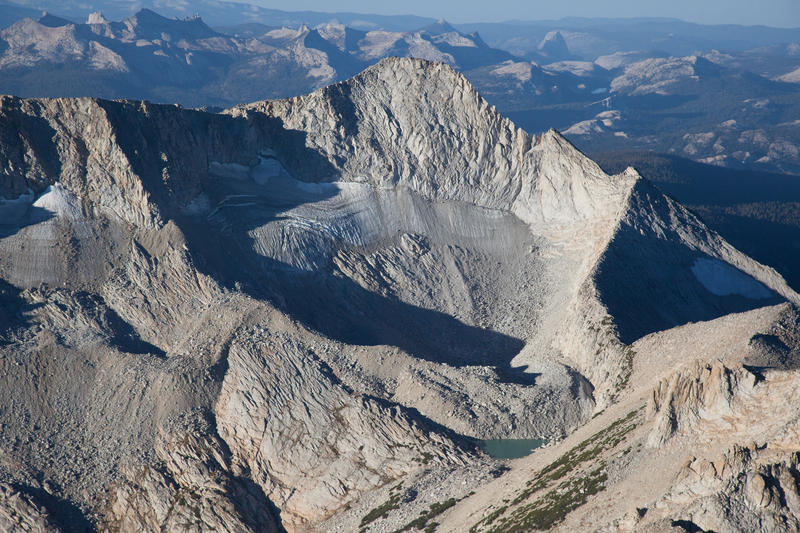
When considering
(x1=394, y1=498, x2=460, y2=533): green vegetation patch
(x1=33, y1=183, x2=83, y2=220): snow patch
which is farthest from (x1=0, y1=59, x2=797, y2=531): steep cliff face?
(x1=394, y1=498, x2=460, y2=533): green vegetation patch

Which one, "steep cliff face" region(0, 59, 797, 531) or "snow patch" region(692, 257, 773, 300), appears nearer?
"steep cliff face" region(0, 59, 797, 531)

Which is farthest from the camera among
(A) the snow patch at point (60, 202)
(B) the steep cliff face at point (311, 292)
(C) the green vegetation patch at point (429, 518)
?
(A) the snow patch at point (60, 202)

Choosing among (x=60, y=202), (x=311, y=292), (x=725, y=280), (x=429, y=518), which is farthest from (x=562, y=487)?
(x=60, y=202)

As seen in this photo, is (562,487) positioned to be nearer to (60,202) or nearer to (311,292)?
(311,292)

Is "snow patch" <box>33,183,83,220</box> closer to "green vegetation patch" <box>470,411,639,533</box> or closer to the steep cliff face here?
the steep cliff face

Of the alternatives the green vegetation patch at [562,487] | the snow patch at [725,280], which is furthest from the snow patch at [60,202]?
the snow patch at [725,280]

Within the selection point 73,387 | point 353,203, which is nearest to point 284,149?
point 353,203

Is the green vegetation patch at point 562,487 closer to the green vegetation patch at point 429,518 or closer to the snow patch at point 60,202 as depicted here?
the green vegetation patch at point 429,518

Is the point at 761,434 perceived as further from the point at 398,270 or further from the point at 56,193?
the point at 56,193

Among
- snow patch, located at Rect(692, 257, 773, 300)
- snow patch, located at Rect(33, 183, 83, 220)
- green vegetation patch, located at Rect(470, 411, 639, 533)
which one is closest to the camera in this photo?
green vegetation patch, located at Rect(470, 411, 639, 533)
